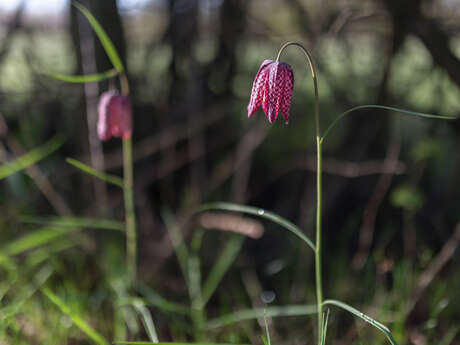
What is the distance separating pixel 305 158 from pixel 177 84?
2.51 ft

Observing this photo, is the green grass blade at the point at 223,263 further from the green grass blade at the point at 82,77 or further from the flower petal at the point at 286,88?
the flower petal at the point at 286,88

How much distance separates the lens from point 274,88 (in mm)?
917

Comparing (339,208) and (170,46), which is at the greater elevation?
(170,46)

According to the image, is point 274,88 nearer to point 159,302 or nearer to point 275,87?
point 275,87

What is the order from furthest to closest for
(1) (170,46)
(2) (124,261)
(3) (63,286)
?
(1) (170,46)
(2) (124,261)
(3) (63,286)

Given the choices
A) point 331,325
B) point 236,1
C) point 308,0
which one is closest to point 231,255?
point 331,325

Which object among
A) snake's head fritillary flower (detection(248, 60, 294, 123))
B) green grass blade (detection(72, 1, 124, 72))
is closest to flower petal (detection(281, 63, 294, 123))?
snake's head fritillary flower (detection(248, 60, 294, 123))

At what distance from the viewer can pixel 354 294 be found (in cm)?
181

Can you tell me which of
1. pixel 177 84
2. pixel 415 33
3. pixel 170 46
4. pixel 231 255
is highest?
pixel 415 33

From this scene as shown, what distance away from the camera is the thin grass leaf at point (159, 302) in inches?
60.0

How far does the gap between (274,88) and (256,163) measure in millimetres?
1816

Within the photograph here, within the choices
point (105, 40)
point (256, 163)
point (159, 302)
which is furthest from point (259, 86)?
point (256, 163)

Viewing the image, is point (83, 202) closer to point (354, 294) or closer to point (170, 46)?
point (170, 46)

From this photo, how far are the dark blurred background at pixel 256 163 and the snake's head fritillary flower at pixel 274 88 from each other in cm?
72
